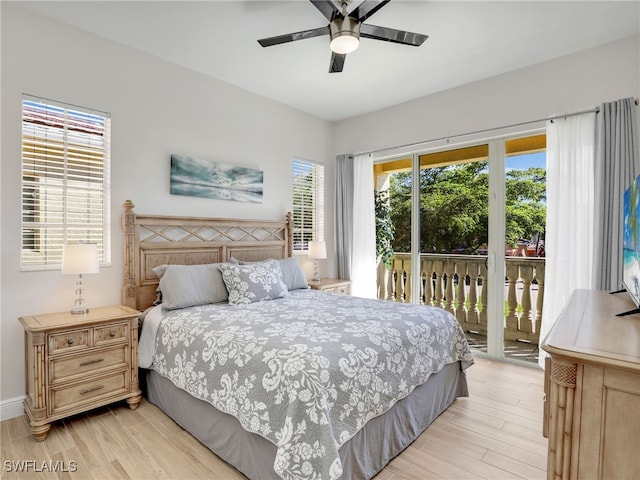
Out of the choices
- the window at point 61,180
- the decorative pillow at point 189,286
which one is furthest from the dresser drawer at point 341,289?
the window at point 61,180

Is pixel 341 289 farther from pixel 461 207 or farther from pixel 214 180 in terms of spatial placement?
pixel 214 180

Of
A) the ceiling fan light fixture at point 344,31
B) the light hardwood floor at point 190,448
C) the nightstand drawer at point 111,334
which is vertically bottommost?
the light hardwood floor at point 190,448

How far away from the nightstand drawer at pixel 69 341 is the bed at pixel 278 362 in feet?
1.35

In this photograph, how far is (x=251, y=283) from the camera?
9.82 feet

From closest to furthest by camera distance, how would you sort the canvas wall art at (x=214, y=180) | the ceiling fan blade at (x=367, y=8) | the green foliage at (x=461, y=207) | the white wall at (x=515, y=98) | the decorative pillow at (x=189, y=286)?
the ceiling fan blade at (x=367, y=8)
the decorative pillow at (x=189, y=286)
the white wall at (x=515, y=98)
the canvas wall art at (x=214, y=180)
the green foliage at (x=461, y=207)

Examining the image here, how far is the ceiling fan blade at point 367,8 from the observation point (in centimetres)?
199

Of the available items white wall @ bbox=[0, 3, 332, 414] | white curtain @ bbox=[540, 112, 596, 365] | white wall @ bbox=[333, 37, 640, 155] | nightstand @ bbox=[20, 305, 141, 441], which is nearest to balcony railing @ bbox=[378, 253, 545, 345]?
white curtain @ bbox=[540, 112, 596, 365]

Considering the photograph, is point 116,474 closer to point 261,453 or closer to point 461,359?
point 261,453

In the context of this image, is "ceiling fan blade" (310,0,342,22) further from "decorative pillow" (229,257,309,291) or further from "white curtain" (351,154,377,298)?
"white curtain" (351,154,377,298)

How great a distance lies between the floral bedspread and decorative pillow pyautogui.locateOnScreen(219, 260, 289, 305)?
0.71ft

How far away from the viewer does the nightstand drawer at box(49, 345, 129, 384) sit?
2.24 m

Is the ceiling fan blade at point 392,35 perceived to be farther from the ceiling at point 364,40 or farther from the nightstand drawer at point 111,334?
the nightstand drawer at point 111,334

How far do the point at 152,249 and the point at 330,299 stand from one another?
1702 mm

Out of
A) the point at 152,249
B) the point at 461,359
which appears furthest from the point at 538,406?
the point at 152,249
